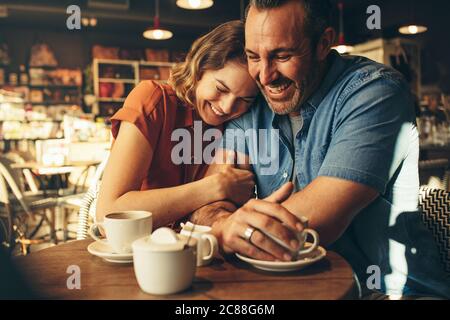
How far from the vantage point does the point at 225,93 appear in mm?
1466

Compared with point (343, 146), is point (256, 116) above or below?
above

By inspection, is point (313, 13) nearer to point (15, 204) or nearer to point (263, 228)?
point (263, 228)

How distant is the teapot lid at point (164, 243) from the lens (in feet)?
2.44

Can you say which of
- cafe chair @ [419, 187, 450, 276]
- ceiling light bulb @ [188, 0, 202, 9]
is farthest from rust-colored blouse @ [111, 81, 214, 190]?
ceiling light bulb @ [188, 0, 202, 9]

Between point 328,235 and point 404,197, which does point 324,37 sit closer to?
point 404,197

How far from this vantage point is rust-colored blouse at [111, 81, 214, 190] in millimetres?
1427

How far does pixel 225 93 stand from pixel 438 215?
0.78 m

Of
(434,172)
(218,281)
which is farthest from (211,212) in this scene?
(434,172)

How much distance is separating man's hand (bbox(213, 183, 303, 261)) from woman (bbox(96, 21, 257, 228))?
358 mm

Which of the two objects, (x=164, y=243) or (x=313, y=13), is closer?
(x=164, y=243)

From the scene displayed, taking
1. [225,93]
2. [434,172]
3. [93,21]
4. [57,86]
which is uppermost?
[93,21]

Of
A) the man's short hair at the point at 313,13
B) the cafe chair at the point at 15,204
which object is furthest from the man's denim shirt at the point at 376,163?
the cafe chair at the point at 15,204
